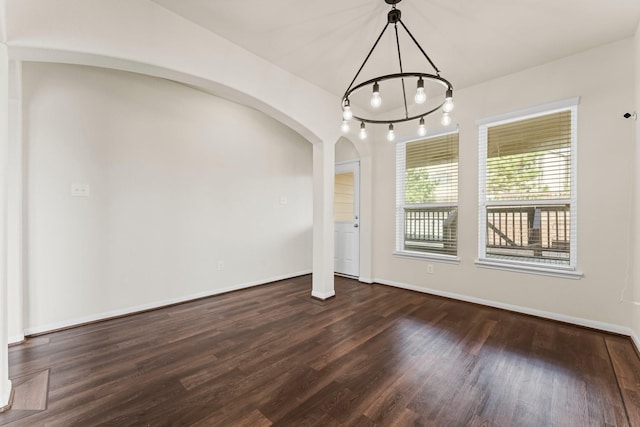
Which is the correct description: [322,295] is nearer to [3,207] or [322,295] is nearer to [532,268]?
[532,268]

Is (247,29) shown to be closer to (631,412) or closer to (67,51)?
(67,51)

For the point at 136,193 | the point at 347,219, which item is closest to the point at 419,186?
the point at 347,219

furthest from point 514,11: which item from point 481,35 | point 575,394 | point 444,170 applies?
point 575,394

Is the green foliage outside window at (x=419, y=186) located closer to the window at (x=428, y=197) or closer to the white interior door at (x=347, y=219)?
the window at (x=428, y=197)

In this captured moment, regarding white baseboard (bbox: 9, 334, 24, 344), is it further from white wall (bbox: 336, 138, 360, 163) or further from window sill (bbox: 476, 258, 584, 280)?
window sill (bbox: 476, 258, 584, 280)

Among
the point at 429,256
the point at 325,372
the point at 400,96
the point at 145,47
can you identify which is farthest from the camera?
the point at 429,256

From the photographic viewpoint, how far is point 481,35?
2.55 metres

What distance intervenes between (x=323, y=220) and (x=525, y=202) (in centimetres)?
248

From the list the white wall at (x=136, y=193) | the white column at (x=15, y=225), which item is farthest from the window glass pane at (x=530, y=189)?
the white column at (x=15, y=225)

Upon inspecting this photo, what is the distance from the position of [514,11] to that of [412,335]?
9.87 ft

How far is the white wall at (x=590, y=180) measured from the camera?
2.63 m

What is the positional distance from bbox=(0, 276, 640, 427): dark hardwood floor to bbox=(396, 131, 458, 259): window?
114cm

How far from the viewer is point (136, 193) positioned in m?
3.21

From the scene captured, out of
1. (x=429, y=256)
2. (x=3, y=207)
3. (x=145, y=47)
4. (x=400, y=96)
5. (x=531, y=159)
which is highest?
(x=400, y=96)
